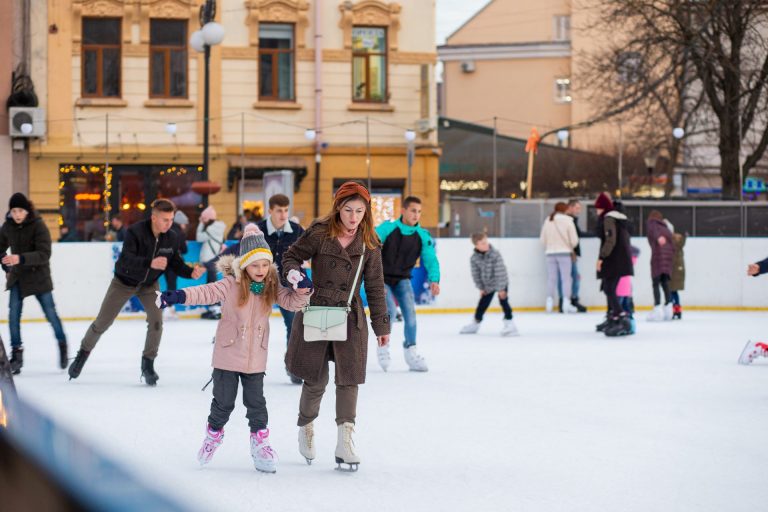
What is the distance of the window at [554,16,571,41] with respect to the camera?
4622 centimetres

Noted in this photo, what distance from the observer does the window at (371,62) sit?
26.8 m

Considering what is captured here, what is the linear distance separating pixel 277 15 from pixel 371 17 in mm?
2029

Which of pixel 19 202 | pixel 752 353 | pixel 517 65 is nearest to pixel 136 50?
pixel 19 202

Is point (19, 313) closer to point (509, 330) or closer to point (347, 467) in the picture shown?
point (347, 467)

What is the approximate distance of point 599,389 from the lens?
379 inches

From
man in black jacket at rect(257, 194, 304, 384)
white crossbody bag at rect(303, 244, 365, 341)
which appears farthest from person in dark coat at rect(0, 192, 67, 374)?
white crossbody bag at rect(303, 244, 365, 341)

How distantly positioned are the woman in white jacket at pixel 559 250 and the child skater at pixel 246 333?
13.7 meters

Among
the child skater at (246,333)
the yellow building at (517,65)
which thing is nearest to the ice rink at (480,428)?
the child skater at (246,333)

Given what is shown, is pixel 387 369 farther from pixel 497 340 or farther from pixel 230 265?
pixel 230 265

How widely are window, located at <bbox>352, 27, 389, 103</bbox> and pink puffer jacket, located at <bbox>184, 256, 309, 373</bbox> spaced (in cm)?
2080

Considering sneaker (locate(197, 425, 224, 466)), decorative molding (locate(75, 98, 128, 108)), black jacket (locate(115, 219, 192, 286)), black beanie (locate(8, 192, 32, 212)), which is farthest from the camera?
decorative molding (locate(75, 98, 128, 108))

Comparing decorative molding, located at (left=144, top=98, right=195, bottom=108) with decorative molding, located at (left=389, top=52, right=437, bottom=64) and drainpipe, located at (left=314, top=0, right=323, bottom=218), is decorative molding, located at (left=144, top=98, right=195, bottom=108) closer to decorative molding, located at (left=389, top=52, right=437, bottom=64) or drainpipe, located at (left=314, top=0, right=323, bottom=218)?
drainpipe, located at (left=314, top=0, right=323, bottom=218)

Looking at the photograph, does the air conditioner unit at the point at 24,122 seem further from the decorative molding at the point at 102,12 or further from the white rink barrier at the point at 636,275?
the white rink barrier at the point at 636,275

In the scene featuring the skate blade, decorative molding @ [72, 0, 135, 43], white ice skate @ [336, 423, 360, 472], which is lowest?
the skate blade
